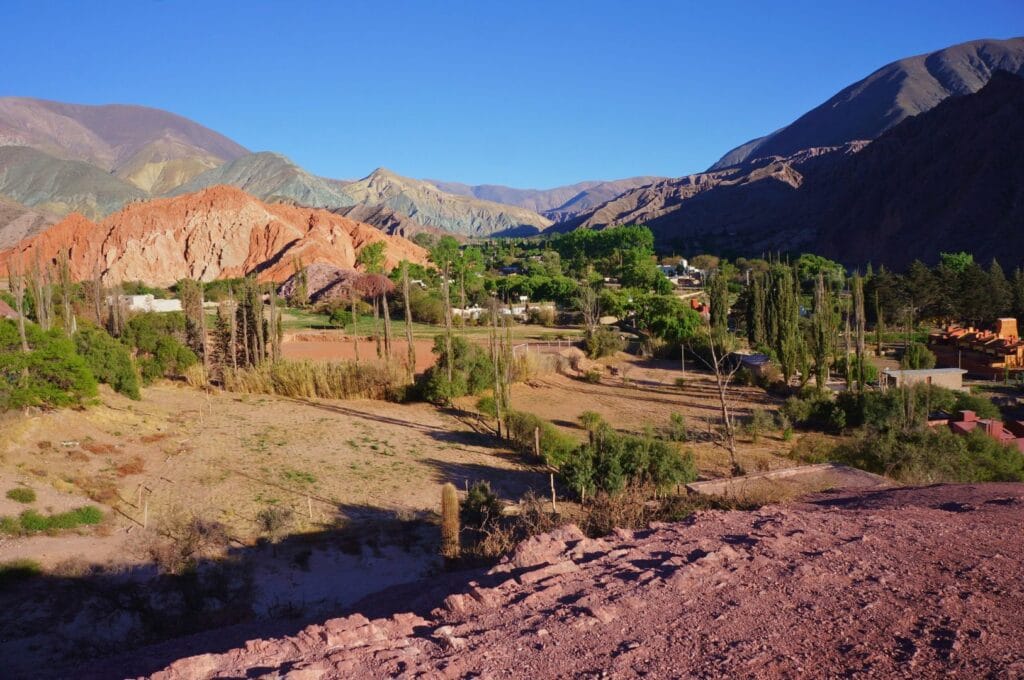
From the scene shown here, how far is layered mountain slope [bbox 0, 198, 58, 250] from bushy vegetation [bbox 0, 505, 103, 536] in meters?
87.7

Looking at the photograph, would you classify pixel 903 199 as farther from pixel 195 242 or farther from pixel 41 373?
pixel 41 373

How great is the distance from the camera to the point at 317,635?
5.96 metres

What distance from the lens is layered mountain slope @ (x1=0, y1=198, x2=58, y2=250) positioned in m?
87.2

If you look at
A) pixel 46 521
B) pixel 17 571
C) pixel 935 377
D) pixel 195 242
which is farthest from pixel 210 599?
pixel 195 242

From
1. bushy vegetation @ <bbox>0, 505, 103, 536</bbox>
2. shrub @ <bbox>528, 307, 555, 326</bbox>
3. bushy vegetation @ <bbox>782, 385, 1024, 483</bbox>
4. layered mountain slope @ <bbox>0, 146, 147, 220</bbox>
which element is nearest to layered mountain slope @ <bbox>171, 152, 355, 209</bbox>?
layered mountain slope @ <bbox>0, 146, 147, 220</bbox>

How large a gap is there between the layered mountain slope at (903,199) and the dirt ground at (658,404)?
52810 millimetres

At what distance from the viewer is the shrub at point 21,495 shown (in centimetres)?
1280

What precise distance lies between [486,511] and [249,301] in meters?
17.9

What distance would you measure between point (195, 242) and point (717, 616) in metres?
78.8

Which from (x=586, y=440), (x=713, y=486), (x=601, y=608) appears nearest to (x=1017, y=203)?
(x=586, y=440)

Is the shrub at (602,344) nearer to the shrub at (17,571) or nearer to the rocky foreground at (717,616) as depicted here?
the shrub at (17,571)

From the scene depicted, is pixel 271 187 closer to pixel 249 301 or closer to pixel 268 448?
pixel 249 301

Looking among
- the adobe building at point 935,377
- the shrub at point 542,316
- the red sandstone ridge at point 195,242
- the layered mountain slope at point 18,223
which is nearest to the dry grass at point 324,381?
the adobe building at point 935,377

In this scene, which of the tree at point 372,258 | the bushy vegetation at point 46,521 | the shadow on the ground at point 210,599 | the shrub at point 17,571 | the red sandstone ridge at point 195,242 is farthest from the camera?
the red sandstone ridge at point 195,242
